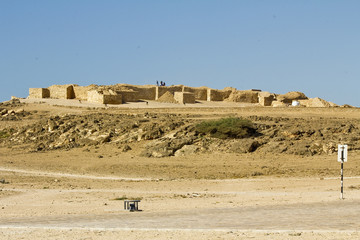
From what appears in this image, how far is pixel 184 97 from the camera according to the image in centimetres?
4562

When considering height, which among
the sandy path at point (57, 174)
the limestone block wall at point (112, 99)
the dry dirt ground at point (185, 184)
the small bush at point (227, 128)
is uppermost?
the limestone block wall at point (112, 99)

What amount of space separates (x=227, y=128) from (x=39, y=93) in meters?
27.1

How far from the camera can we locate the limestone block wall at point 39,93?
160ft

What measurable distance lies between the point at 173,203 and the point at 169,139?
40.0 ft

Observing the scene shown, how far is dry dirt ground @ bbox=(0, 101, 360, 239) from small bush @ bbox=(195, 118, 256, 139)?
59cm

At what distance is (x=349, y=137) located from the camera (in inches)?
949

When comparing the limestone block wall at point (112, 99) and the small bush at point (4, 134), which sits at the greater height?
the limestone block wall at point (112, 99)

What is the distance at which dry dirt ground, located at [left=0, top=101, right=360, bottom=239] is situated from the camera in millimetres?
10430

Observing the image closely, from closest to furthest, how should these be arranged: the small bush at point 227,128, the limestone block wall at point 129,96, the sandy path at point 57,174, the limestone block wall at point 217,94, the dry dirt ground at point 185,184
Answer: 1. the dry dirt ground at point 185,184
2. the sandy path at point 57,174
3. the small bush at point 227,128
4. the limestone block wall at point 129,96
5. the limestone block wall at point 217,94

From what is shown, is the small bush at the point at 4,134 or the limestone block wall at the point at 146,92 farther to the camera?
the limestone block wall at the point at 146,92

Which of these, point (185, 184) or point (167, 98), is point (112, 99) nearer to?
point (167, 98)

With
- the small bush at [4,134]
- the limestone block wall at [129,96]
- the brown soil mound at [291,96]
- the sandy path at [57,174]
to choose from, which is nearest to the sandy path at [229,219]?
the sandy path at [57,174]

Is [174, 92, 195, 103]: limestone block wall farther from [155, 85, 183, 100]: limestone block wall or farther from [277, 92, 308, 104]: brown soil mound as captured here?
[277, 92, 308, 104]: brown soil mound

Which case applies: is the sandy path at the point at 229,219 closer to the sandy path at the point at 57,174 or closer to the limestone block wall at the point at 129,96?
the sandy path at the point at 57,174
